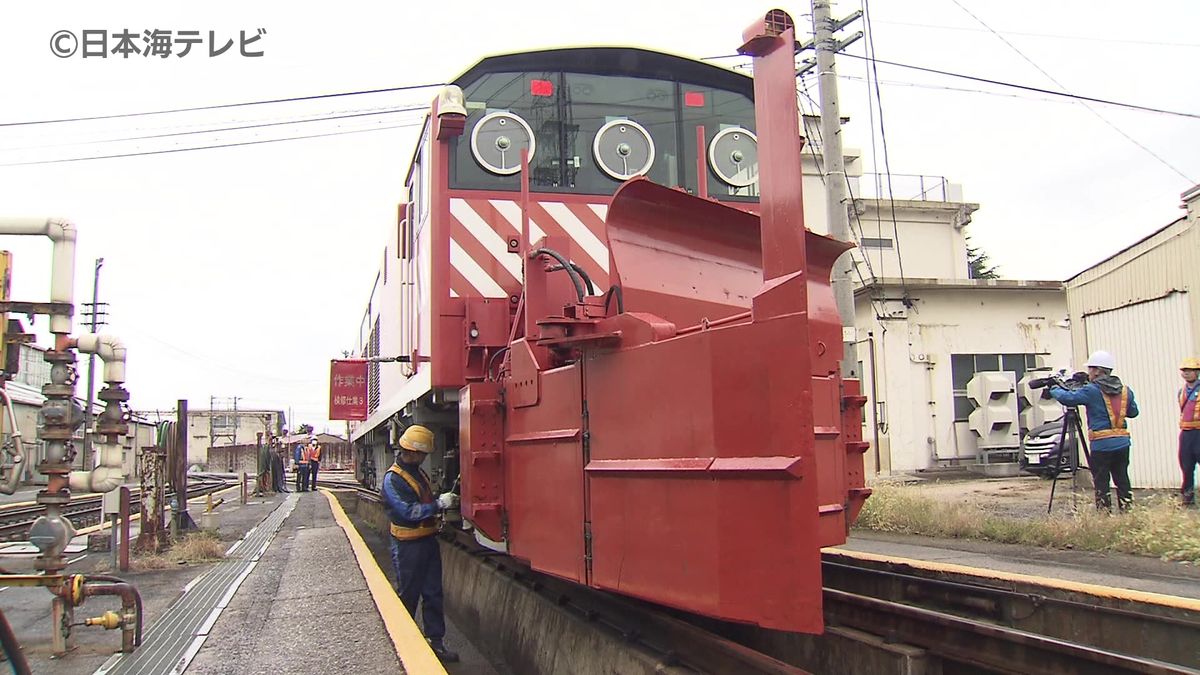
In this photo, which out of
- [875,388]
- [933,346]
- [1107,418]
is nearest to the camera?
[1107,418]

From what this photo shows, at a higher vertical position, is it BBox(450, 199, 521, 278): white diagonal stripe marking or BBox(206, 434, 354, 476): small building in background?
BBox(450, 199, 521, 278): white diagonal stripe marking

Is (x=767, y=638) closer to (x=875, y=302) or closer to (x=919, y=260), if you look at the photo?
(x=875, y=302)

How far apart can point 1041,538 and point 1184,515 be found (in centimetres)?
112

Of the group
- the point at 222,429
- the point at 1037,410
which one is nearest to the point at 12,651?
the point at 1037,410

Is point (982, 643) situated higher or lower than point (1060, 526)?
lower

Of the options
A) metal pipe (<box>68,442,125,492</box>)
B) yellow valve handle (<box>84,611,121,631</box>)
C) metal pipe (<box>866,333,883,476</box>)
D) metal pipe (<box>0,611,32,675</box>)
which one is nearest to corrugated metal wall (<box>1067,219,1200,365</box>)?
metal pipe (<box>866,333,883,476</box>)

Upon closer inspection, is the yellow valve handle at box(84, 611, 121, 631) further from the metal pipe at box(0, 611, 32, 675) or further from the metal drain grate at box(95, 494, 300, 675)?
the metal pipe at box(0, 611, 32, 675)

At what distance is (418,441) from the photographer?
5.98 meters

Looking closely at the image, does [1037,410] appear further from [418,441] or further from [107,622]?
[107,622]

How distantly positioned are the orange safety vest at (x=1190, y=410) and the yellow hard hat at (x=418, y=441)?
6.60 m

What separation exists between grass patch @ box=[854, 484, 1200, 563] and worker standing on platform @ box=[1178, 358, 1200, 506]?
14.5 inches

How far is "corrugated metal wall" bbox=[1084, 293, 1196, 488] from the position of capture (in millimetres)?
10727

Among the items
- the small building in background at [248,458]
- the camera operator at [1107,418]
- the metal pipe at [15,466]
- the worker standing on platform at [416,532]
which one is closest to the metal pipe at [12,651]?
the metal pipe at [15,466]

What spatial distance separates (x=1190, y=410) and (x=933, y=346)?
393 inches
